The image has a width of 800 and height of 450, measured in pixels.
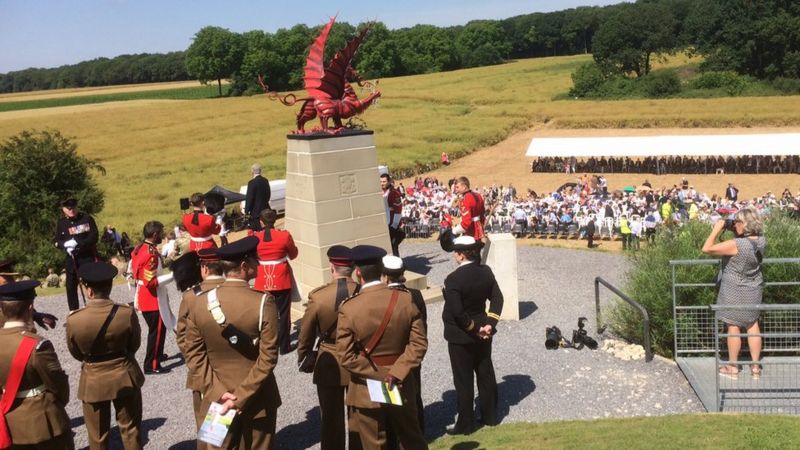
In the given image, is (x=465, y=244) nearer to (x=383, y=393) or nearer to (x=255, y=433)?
(x=383, y=393)

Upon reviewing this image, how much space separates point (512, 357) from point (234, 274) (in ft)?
16.2

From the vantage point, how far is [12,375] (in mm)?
4902

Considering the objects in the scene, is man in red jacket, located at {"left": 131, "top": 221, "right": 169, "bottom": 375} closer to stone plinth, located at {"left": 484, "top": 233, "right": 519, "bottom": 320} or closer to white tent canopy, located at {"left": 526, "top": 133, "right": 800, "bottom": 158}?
stone plinth, located at {"left": 484, "top": 233, "right": 519, "bottom": 320}

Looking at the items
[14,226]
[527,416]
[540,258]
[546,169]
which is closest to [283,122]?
[546,169]

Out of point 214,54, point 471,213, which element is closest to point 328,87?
point 471,213

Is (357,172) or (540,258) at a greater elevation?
(357,172)

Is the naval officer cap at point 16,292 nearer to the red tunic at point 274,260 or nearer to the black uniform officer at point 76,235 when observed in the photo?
the red tunic at point 274,260

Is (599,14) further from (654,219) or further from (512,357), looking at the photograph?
(512,357)

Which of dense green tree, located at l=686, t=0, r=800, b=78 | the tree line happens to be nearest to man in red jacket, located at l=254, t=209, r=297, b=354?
the tree line

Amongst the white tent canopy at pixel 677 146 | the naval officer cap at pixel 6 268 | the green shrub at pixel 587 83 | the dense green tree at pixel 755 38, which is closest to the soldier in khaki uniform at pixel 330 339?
the naval officer cap at pixel 6 268

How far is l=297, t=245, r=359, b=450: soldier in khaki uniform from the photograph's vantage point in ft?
19.2

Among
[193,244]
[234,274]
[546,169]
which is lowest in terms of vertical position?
[546,169]

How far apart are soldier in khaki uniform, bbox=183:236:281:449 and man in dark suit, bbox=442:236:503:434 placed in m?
2.07

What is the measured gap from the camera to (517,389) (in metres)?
8.05
